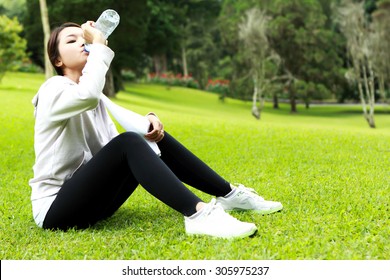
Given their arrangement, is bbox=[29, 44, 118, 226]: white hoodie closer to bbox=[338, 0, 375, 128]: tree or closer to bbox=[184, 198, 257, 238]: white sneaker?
bbox=[184, 198, 257, 238]: white sneaker

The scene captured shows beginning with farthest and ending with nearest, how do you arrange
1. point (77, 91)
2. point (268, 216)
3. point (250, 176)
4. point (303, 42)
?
point (303, 42)
point (250, 176)
point (268, 216)
point (77, 91)

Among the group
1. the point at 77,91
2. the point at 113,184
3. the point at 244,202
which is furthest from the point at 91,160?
the point at 244,202

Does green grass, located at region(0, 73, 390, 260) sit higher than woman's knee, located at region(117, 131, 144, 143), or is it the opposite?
woman's knee, located at region(117, 131, 144, 143)

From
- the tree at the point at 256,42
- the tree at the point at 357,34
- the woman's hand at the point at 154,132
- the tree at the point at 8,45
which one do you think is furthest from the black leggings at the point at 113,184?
the tree at the point at 256,42

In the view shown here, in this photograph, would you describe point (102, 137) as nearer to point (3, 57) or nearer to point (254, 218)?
point (254, 218)

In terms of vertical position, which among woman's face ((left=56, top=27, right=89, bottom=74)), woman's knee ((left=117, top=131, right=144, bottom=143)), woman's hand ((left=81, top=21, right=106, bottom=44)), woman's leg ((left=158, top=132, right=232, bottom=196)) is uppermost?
woman's hand ((left=81, top=21, right=106, bottom=44))

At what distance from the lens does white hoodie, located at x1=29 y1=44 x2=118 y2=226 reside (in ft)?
8.86

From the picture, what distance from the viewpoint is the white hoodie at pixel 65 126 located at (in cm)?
270

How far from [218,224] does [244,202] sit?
1.92ft

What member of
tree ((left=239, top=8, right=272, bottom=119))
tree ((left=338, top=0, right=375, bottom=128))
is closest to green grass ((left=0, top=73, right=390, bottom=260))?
tree ((left=338, top=0, right=375, bottom=128))

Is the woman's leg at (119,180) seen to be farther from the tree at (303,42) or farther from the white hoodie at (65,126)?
the tree at (303,42)

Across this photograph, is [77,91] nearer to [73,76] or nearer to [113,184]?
[73,76]

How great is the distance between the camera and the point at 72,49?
2.97 metres

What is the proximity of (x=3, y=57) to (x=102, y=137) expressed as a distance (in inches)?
724
